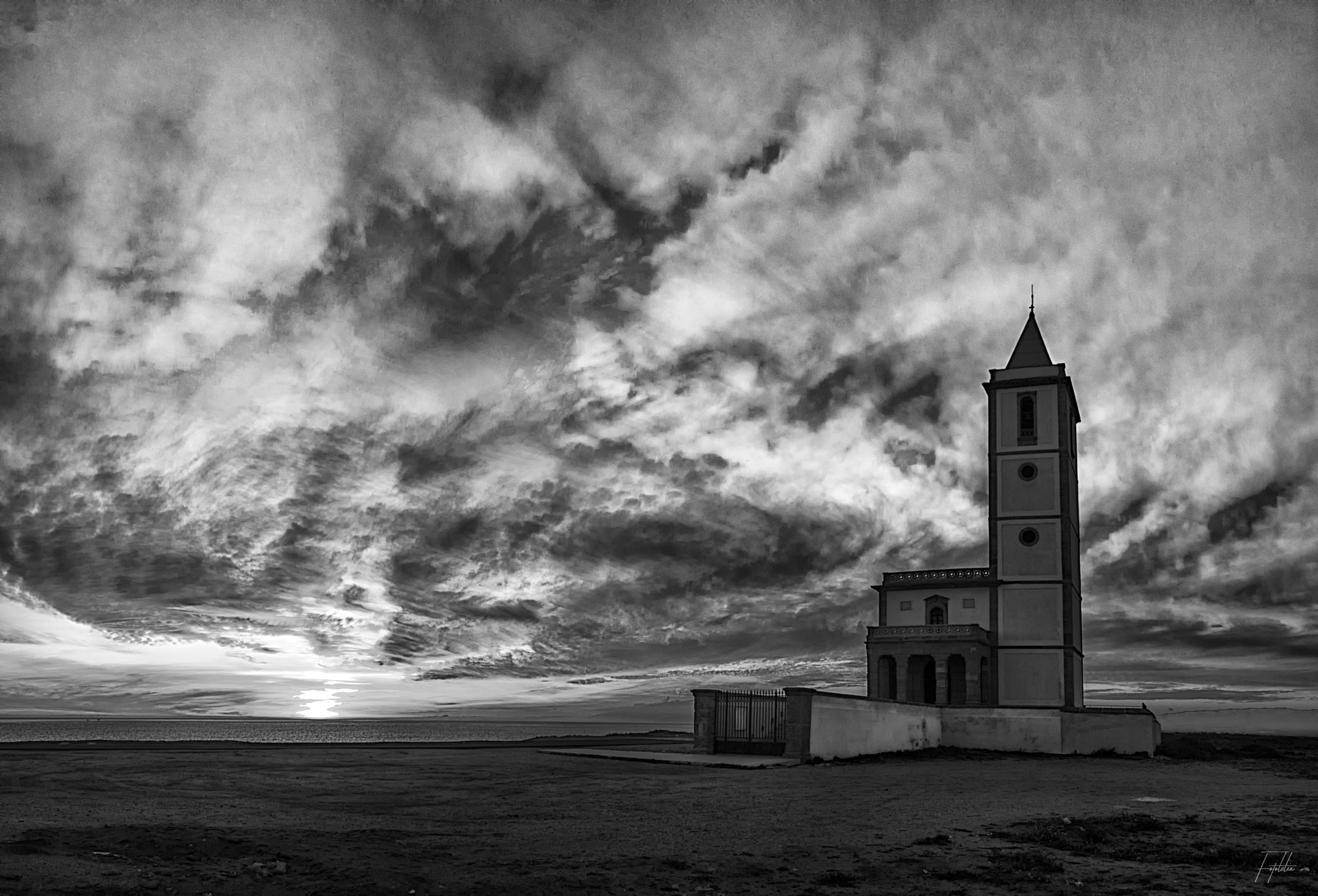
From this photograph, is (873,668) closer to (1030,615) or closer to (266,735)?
(1030,615)

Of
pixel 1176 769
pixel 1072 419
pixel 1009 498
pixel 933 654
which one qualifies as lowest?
pixel 1176 769

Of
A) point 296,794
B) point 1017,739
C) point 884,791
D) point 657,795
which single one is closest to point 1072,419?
point 1017,739

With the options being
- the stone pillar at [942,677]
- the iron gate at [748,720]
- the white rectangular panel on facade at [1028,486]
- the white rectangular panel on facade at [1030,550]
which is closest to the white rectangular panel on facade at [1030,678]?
the stone pillar at [942,677]

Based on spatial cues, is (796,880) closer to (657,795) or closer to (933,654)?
(657,795)

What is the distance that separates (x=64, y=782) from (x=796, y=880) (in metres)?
16.1

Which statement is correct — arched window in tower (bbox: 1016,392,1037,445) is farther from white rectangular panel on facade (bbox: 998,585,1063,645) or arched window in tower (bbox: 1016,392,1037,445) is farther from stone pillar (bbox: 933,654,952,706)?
stone pillar (bbox: 933,654,952,706)

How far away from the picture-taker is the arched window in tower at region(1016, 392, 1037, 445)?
57.6 m

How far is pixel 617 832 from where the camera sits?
13883 millimetres

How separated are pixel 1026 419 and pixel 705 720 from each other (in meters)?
32.5

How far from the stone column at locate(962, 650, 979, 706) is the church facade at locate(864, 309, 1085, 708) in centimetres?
6

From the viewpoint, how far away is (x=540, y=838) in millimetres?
13094

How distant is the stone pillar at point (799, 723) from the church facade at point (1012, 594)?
2387 cm

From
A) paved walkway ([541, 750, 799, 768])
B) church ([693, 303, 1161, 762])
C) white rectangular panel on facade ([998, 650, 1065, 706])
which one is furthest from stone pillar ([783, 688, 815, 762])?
white rectangular panel on facade ([998, 650, 1065, 706])

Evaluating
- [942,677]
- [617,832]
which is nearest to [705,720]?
[617,832]
